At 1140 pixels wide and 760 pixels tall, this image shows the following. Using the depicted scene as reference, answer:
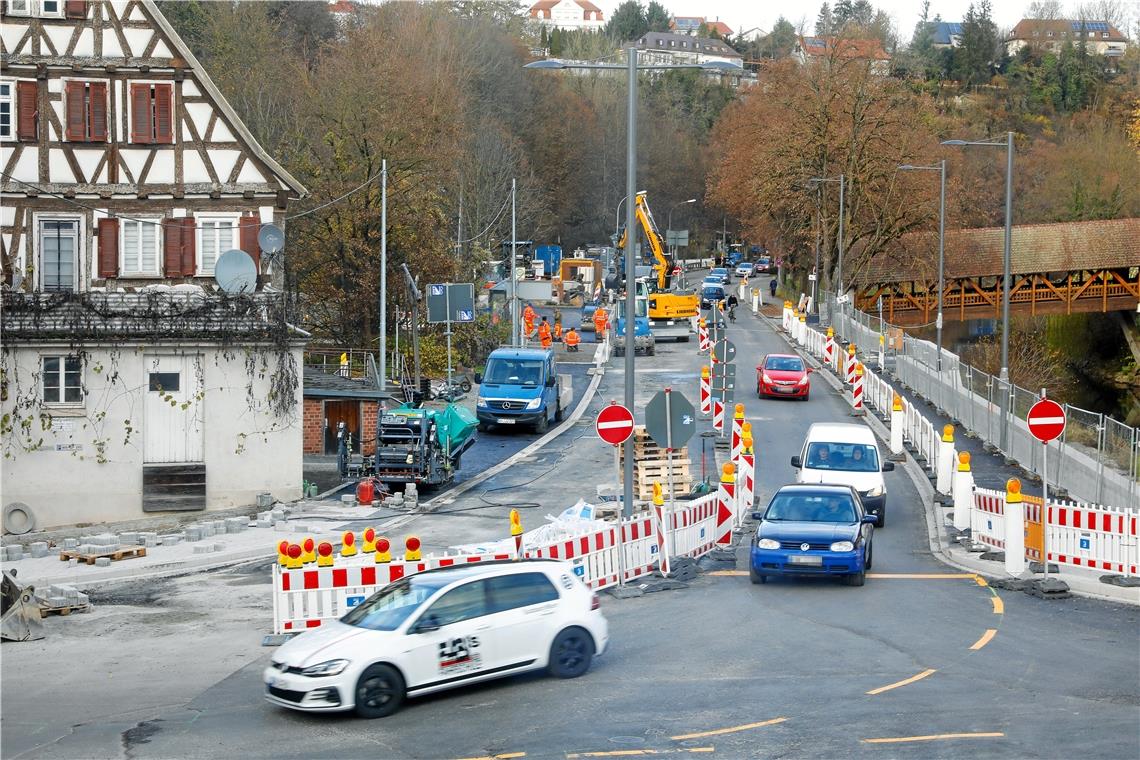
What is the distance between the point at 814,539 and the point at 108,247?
73.2ft

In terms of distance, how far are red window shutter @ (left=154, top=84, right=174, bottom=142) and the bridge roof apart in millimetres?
48388

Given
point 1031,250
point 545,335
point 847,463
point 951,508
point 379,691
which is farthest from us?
point 1031,250

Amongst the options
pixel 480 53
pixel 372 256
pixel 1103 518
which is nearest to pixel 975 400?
pixel 1103 518

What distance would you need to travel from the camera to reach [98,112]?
35094 millimetres

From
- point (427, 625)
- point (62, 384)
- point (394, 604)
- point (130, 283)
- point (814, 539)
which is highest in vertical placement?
point (130, 283)

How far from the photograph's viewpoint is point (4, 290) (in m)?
31.1

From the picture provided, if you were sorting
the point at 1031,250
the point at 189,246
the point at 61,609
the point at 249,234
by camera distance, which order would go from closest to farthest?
the point at 61,609
the point at 189,246
the point at 249,234
the point at 1031,250

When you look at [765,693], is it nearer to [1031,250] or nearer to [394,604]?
[394,604]

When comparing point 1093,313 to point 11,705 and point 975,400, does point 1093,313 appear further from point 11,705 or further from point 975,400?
point 11,705

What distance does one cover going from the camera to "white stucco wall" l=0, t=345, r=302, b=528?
29516 millimetres

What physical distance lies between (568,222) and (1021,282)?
159ft

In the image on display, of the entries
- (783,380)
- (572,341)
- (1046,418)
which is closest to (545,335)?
(572,341)

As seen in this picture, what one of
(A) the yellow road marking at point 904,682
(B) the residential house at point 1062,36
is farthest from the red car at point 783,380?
(B) the residential house at point 1062,36

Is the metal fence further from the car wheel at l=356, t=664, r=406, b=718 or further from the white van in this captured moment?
the car wheel at l=356, t=664, r=406, b=718
